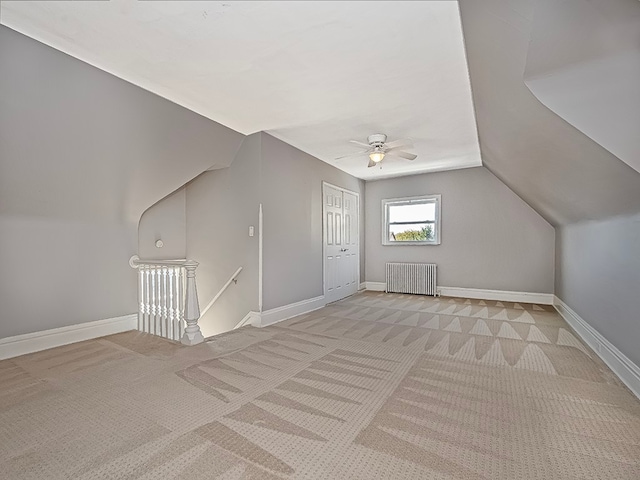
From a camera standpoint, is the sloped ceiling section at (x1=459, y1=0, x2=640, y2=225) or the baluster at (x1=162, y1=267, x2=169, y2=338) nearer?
the sloped ceiling section at (x1=459, y1=0, x2=640, y2=225)

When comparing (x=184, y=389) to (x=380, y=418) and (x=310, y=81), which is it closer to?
(x=380, y=418)

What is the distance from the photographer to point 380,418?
6.43 ft

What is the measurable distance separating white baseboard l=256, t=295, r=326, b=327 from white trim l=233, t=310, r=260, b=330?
6cm

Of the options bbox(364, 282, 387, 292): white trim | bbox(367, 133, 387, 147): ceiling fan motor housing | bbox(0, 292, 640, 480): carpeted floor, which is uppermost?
bbox(367, 133, 387, 147): ceiling fan motor housing

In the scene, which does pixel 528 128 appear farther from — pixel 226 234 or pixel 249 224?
pixel 226 234

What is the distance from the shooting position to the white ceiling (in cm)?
195

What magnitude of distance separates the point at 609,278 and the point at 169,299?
460 centimetres

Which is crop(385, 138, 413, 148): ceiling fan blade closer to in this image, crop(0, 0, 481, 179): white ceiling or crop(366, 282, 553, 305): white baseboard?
crop(0, 0, 481, 179): white ceiling

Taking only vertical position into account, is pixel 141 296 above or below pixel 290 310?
above

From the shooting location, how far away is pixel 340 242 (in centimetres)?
601

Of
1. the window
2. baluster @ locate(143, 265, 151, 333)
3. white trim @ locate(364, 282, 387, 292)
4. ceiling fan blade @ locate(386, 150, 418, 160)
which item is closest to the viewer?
baluster @ locate(143, 265, 151, 333)

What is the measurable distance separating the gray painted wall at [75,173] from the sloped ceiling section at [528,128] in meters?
2.92

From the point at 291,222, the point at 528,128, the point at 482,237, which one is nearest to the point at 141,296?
the point at 291,222

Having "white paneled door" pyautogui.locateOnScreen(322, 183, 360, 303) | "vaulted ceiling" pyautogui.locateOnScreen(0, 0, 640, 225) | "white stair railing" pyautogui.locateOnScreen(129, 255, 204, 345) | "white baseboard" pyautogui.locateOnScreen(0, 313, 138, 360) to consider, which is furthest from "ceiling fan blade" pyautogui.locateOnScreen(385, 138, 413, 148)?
"white baseboard" pyautogui.locateOnScreen(0, 313, 138, 360)
